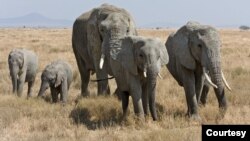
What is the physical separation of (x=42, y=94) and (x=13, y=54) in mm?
1818

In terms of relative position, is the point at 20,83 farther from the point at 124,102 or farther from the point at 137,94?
the point at 137,94

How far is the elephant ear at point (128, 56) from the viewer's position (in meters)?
8.08

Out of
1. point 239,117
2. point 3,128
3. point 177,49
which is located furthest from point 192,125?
point 3,128

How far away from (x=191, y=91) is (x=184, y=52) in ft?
2.47

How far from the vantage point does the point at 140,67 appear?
798cm

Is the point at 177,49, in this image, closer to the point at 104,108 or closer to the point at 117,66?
the point at 117,66

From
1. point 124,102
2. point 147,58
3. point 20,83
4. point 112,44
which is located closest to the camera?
point 147,58

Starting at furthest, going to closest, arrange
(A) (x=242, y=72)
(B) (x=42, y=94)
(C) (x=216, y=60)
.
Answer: (A) (x=242, y=72) < (B) (x=42, y=94) < (C) (x=216, y=60)

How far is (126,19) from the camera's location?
9.66 m

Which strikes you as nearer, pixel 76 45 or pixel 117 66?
pixel 117 66

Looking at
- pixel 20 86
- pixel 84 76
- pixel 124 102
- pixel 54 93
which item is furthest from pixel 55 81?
pixel 124 102

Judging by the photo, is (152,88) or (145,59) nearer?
(145,59)

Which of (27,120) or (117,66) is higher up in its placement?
(117,66)

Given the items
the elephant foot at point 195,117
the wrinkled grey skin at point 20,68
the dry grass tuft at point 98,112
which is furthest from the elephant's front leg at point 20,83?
the elephant foot at point 195,117
